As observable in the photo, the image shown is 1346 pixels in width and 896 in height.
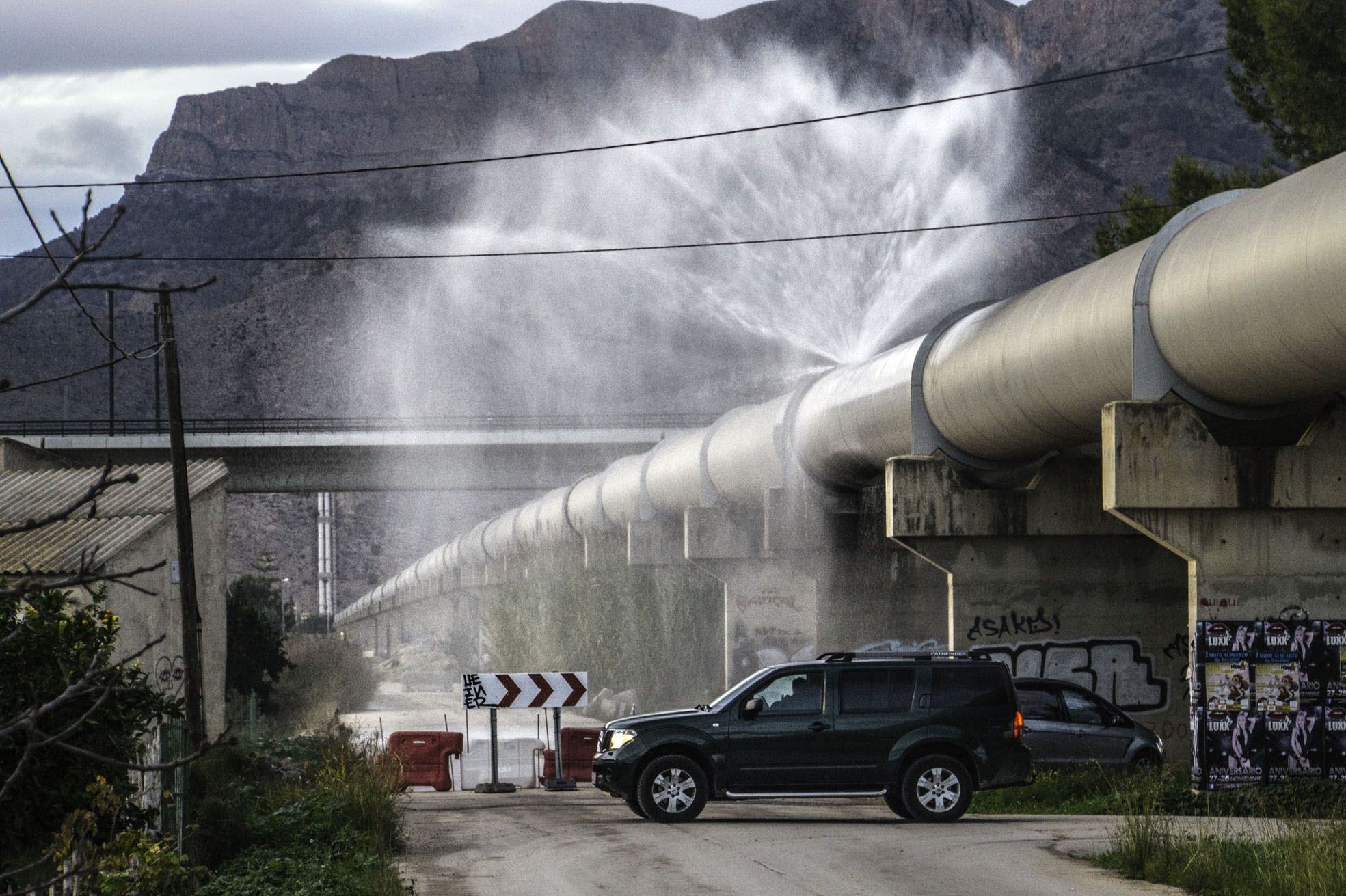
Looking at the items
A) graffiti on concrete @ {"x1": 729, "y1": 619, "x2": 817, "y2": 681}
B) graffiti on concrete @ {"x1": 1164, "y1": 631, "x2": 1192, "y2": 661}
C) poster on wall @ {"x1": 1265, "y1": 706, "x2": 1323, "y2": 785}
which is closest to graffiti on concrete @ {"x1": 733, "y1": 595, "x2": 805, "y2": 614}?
graffiti on concrete @ {"x1": 729, "y1": 619, "x2": 817, "y2": 681}

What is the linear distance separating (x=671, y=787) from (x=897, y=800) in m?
2.52

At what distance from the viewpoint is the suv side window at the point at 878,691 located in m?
18.0

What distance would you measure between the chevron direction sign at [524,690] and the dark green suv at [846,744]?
18.6 ft

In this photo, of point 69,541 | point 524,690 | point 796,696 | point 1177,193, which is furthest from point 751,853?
point 1177,193

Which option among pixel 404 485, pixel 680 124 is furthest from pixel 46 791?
pixel 680 124

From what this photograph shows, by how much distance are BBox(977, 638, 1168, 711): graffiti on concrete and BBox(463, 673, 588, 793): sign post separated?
19.9 feet

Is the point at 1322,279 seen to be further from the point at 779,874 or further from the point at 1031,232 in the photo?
the point at 1031,232

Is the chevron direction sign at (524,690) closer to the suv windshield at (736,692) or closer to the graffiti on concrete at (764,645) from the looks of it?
the suv windshield at (736,692)

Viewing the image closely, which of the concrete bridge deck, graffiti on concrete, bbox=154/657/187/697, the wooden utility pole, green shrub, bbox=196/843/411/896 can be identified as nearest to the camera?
green shrub, bbox=196/843/411/896

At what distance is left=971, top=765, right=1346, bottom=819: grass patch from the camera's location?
16.6 meters

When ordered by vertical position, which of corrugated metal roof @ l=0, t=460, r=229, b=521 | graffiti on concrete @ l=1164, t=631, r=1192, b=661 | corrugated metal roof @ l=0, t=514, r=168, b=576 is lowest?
graffiti on concrete @ l=1164, t=631, r=1192, b=661

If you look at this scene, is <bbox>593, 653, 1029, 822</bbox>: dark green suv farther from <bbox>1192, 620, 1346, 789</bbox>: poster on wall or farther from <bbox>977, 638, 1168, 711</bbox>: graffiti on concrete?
<bbox>977, 638, 1168, 711</bbox>: graffiti on concrete

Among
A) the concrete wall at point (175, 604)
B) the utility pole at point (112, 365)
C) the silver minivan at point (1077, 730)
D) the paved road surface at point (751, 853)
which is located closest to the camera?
the utility pole at point (112, 365)

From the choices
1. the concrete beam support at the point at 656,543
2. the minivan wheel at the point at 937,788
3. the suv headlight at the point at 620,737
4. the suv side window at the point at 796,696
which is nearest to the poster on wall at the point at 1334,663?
the minivan wheel at the point at 937,788
